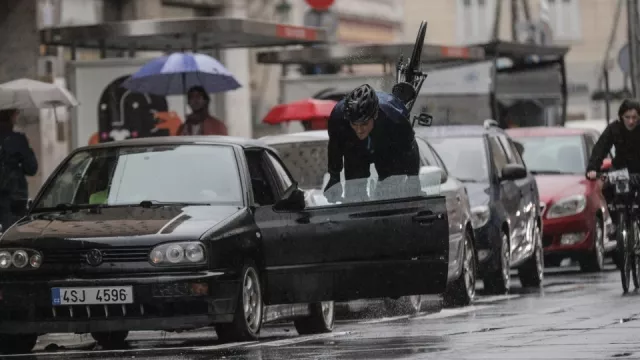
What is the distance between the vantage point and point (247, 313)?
1298cm

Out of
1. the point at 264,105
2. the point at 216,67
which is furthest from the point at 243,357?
the point at 264,105

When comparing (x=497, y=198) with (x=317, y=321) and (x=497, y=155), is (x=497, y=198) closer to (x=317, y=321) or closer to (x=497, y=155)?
(x=497, y=155)

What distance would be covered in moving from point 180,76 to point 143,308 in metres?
11.5

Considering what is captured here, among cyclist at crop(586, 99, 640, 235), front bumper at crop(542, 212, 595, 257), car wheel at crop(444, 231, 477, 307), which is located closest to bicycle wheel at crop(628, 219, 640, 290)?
cyclist at crop(586, 99, 640, 235)

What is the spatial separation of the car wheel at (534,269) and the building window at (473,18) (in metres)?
63.3

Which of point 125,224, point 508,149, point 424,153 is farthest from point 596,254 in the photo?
point 125,224

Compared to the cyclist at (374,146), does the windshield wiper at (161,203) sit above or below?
below

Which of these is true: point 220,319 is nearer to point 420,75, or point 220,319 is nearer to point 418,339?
point 418,339

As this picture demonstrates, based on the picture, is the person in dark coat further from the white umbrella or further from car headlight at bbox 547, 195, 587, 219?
car headlight at bbox 547, 195, 587, 219

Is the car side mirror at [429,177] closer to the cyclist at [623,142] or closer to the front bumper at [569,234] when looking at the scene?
the cyclist at [623,142]

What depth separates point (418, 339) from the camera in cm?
1266

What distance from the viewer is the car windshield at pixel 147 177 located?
13.7 m

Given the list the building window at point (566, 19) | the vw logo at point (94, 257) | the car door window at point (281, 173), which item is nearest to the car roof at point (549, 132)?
the car door window at point (281, 173)

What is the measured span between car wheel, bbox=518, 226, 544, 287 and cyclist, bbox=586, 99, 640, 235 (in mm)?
2389
